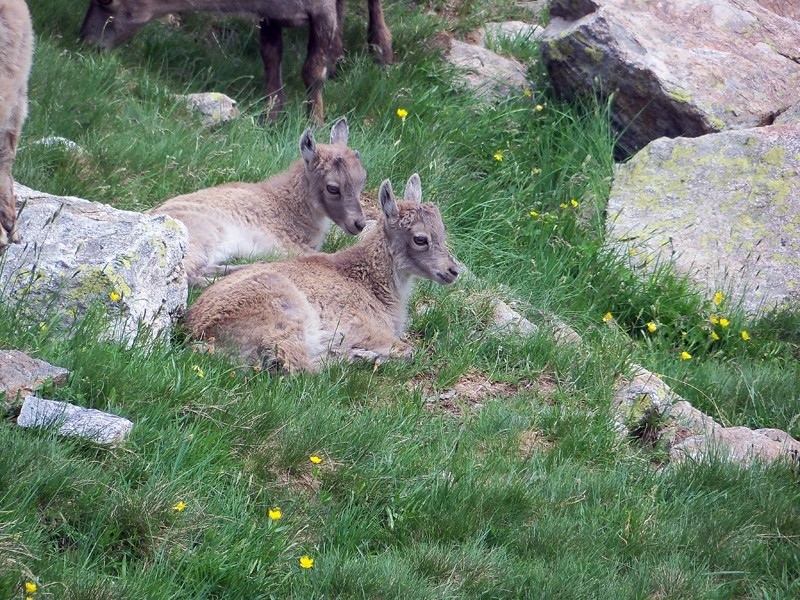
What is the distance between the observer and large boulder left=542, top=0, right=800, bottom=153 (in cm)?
1028

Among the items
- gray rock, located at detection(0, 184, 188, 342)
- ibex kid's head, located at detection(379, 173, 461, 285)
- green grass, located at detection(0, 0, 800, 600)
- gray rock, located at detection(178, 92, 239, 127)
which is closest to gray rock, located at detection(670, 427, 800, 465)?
green grass, located at detection(0, 0, 800, 600)

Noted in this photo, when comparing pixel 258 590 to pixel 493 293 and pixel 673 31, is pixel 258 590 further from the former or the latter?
pixel 673 31

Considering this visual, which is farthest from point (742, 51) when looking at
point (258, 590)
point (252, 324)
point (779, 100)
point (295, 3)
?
point (258, 590)

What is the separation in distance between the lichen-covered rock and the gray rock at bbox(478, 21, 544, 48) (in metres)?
3.22

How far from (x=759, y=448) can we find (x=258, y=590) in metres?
3.33

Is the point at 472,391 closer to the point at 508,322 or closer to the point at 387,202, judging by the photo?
the point at 508,322

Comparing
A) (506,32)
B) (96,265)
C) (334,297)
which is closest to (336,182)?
(334,297)

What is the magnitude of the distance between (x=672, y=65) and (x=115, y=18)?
17.5 ft

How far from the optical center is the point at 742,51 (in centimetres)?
1089

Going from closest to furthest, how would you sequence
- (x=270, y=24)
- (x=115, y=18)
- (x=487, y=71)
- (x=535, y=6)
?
1. (x=115, y=18)
2. (x=270, y=24)
3. (x=487, y=71)
4. (x=535, y=6)

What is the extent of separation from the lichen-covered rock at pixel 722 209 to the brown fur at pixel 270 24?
316 cm

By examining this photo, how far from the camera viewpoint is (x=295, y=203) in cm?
863

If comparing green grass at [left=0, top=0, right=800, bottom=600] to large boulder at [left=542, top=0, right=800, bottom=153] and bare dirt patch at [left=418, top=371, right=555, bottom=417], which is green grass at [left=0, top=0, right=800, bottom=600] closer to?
bare dirt patch at [left=418, top=371, right=555, bottom=417]

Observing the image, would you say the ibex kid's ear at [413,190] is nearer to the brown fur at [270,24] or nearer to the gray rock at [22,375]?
the brown fur at [270,24]
